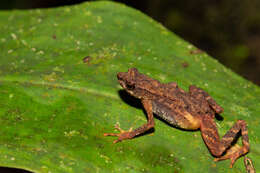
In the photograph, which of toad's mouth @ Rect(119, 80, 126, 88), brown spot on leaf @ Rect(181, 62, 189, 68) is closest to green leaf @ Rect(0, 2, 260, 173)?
brown spot on leaf @ Rect(181, 62, 189, 68)

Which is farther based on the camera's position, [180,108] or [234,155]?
[180,108]

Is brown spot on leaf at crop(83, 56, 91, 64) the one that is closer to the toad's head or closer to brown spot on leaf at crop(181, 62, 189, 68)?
the toad's head

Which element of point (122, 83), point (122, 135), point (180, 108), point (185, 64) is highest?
point (185, 64)

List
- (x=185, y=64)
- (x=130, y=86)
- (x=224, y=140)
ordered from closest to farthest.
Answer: (x=224, y=140) → (x=130, y=86) → (x=185, y=64)

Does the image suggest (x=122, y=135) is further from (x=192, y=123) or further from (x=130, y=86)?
(x=192, y=123)

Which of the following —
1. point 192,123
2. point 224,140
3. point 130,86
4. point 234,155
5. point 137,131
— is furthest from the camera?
point 130,86

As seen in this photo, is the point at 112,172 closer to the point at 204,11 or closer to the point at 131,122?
the point at 131,122

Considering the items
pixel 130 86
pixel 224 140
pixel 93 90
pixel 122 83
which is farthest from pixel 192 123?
pixel 93 90
